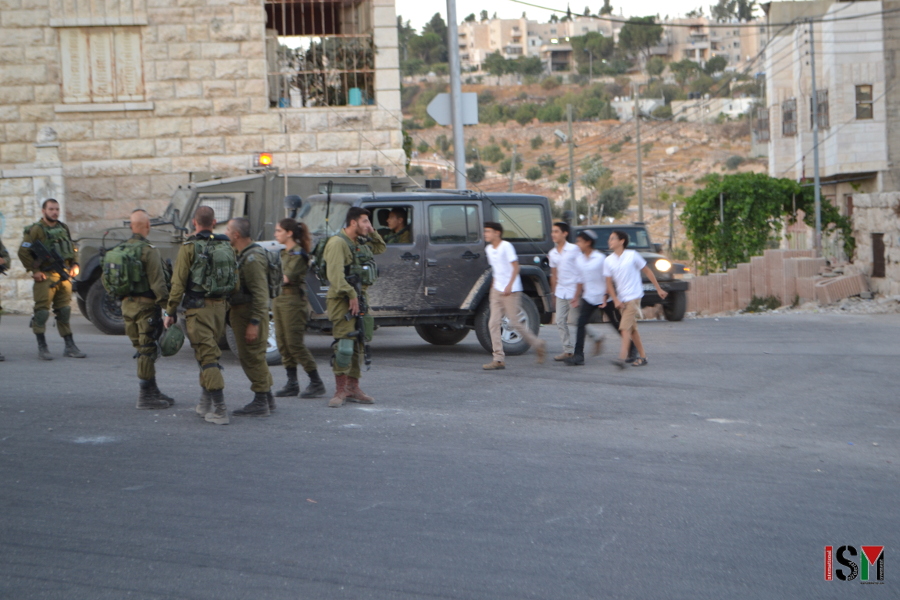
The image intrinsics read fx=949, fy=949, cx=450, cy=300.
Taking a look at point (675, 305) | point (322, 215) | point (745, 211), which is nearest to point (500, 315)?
point (322, 215)

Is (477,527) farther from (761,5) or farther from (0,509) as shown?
(761,5)

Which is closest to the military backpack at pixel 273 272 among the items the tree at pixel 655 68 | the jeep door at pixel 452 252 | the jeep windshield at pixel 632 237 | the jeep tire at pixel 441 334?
the jeep door at pixel 452 252

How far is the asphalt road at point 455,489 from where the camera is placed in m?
4.30

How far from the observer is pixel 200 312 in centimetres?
726

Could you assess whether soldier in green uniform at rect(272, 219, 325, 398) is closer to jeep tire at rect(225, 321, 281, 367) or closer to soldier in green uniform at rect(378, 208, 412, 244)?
jeep tire at rect(225, 321, 281, 367)

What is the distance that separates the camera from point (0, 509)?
519 cm

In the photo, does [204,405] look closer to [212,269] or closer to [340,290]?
[212,269]

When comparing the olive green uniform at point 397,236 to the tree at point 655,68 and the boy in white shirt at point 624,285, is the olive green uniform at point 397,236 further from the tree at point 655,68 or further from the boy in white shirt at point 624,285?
the tree at point 655,68

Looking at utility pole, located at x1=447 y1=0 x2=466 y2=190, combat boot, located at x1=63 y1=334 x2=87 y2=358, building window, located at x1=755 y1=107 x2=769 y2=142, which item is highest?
building window, located at x1=755 y1=107 x2=769 y2=142

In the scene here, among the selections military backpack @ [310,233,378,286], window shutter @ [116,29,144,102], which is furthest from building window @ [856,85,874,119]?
military backpack @ [310,233,378,286]

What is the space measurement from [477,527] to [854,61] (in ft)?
96.7

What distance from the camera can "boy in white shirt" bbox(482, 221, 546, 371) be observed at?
34.2 ft

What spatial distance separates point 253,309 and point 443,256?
395cm

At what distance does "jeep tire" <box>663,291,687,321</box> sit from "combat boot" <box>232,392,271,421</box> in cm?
1108
